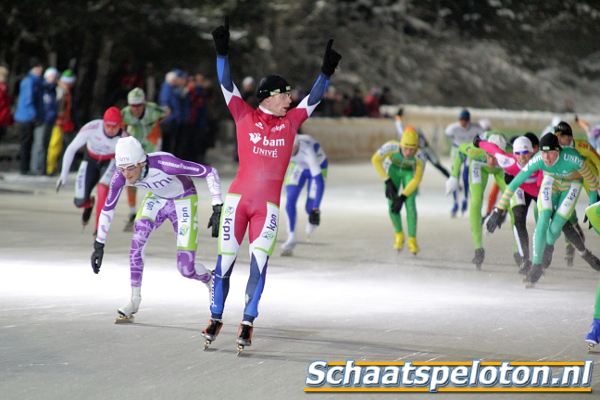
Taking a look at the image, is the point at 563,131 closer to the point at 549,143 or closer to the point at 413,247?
the point at 549,143

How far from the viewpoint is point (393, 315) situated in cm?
879

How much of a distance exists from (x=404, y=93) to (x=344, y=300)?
38824 mm

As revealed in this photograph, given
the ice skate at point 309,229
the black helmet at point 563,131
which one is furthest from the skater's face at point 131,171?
the ice skate at point 309,229

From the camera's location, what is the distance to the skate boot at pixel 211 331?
733 centimetres

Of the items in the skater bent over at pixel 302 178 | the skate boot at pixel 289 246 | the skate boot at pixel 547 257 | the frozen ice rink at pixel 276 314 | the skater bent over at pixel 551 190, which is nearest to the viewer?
the frozen ice rink at pixel 276 314

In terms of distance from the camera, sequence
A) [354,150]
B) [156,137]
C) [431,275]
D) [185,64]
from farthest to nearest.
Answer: [354,150]
[185,64]
[156,137]
[431,275]

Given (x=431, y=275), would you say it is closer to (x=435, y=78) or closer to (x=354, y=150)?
(x=354, y=150)

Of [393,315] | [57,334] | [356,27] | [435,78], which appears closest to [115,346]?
[57,334]

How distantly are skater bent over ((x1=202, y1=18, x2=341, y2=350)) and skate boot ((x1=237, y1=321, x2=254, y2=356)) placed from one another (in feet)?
0.47

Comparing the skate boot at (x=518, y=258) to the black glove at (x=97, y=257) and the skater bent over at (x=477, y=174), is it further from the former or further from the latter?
the black glove at (x=97, y=257)

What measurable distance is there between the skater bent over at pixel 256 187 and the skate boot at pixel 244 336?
14 cm

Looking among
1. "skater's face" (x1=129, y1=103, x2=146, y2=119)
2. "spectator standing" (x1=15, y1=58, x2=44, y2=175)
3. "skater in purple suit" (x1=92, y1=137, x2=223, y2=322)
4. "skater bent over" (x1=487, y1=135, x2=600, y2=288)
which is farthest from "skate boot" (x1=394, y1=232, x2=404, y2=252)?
"spectator standing" (x1=15, y1=58, x2=44, y2=175)

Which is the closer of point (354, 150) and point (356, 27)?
point (354, 150)

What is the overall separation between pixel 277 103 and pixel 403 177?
5.88 metres
